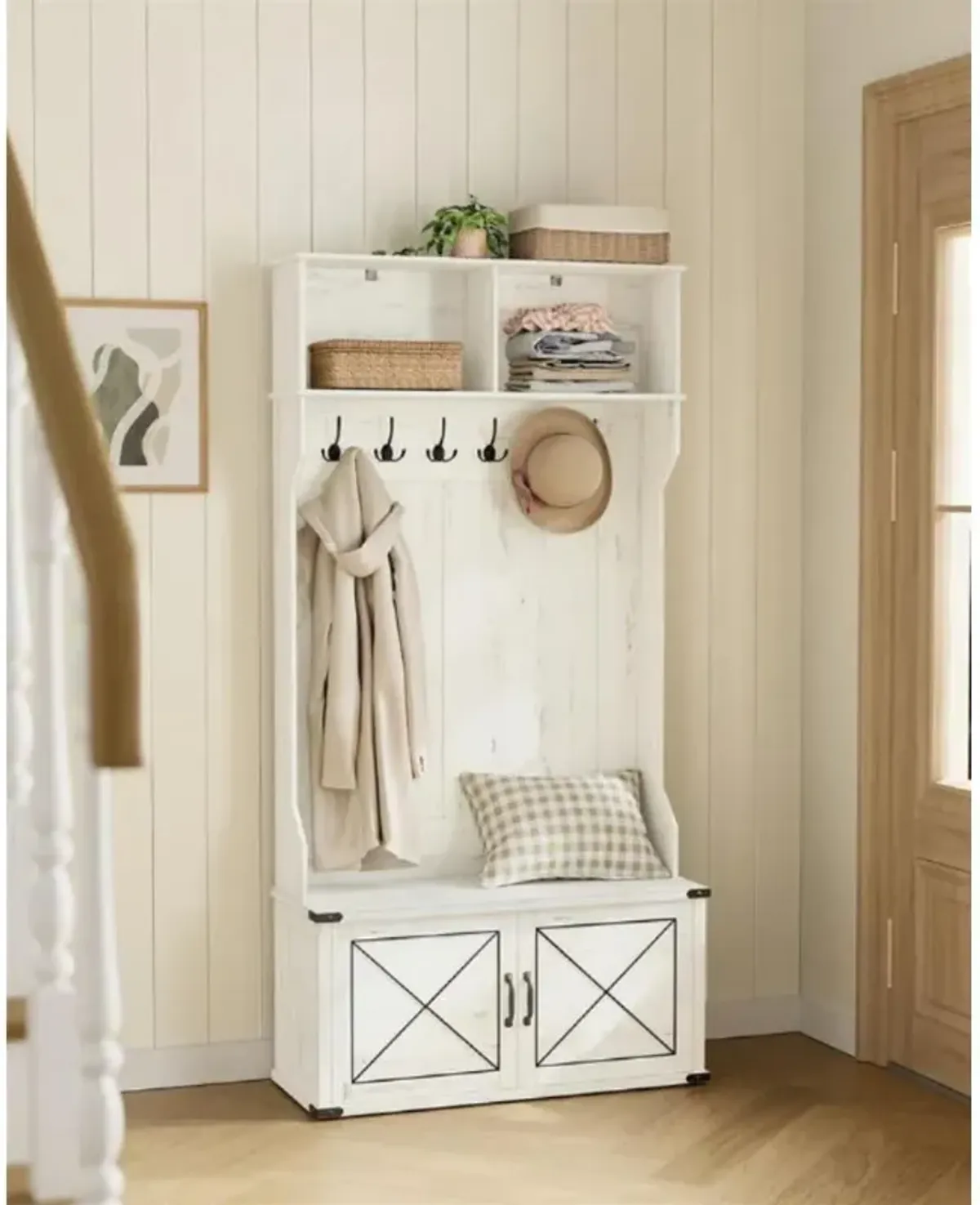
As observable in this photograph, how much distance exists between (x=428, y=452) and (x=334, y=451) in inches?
9.7

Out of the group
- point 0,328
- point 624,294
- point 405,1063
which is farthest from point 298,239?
point 0,328

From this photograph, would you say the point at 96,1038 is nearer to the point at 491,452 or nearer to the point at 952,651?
the point at 491,452

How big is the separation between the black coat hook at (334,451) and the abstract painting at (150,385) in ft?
0.97

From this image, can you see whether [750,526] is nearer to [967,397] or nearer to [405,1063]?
[967,397]

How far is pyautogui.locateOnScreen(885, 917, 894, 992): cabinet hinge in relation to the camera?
5.14m

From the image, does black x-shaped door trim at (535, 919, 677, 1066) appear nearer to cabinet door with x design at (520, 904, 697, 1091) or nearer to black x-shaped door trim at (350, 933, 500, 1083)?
cabinet door with x design at (520, 904, 697, 1091)

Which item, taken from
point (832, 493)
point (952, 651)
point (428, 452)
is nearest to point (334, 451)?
point (428, 452)

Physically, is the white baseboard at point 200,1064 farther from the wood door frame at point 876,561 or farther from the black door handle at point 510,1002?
the black door handle at point 510,1002

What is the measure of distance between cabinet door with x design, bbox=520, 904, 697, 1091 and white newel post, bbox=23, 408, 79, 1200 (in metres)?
2.55

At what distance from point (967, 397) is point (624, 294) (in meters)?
0.91

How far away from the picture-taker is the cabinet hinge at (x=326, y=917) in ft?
15.2

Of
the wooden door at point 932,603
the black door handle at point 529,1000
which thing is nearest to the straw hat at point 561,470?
the wooden door at point 932,603

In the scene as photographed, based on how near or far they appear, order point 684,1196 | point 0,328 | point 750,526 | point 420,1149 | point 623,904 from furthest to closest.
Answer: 1. point 750,526
2. point 623,904
3. point 420,1149
4. point 684,1196
5. point 0,328

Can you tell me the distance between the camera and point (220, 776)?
496 cm
